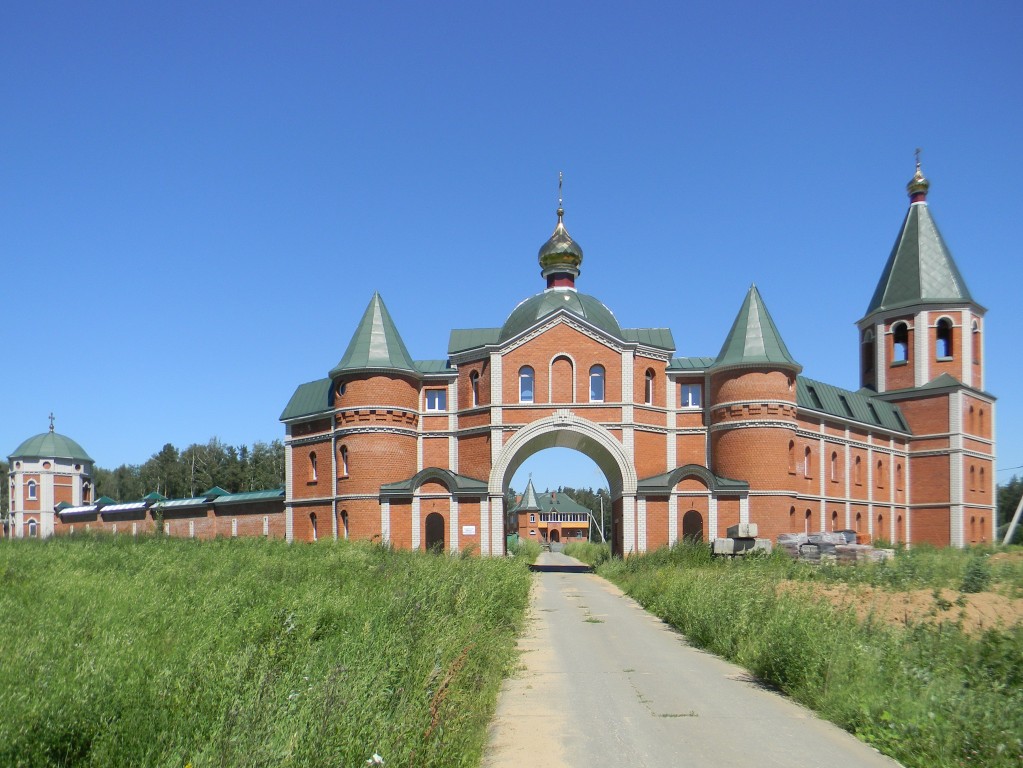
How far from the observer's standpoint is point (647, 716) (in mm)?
8281

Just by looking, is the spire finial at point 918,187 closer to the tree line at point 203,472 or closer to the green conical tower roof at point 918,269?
the green conical tower roof at point 918,269

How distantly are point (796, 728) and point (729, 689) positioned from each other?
173cm

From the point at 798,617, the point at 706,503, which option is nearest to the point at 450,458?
the point at 706,503

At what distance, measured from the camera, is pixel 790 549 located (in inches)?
1032

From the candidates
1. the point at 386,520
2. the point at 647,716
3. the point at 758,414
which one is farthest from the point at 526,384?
the point at 647,716

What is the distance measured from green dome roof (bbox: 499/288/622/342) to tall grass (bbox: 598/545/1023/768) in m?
21.8

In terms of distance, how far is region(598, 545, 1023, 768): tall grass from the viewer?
6.94 metres

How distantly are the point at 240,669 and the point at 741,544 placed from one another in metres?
21.1

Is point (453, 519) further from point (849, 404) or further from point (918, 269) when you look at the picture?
point (918, 269)

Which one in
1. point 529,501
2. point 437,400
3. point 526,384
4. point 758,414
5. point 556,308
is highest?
point 556,308

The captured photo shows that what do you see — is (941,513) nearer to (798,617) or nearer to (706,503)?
(706,503)

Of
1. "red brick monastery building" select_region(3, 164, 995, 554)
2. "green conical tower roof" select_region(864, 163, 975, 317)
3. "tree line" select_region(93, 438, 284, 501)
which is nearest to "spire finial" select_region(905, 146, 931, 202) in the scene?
"green conical tower roof" select_region(864, 163, 975, 317)

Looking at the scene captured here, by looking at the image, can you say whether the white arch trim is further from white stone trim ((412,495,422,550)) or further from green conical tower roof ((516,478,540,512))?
green conical tower roof ((516,478,540,512))

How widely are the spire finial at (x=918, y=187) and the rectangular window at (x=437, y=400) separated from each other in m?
27.4
